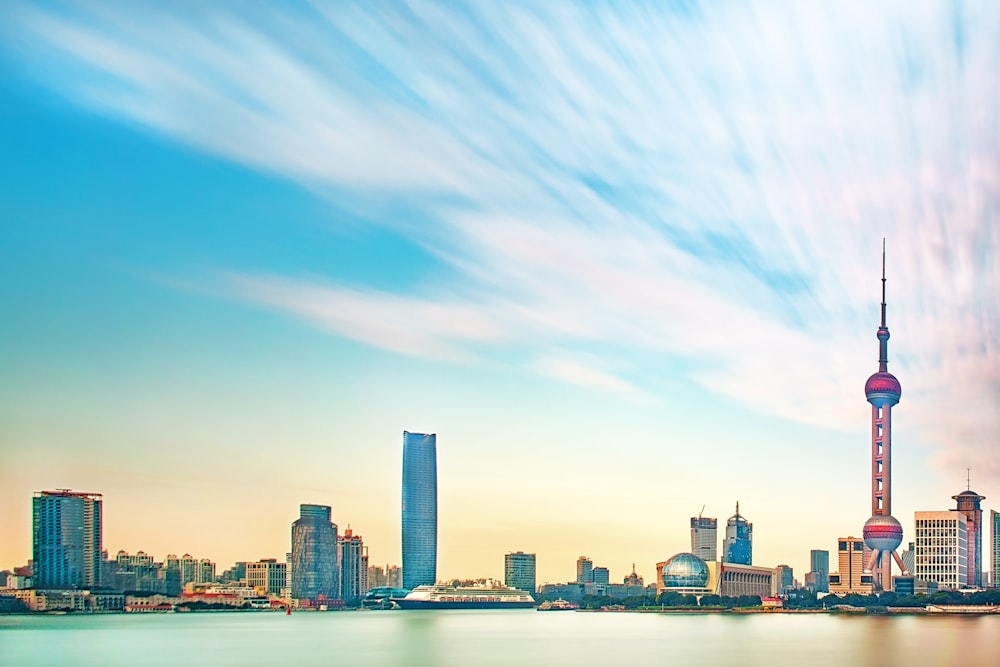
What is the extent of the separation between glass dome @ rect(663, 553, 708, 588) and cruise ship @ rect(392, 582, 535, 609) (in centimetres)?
1385

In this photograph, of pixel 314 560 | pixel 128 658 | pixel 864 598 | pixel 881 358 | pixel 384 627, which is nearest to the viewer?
pixel 128 658

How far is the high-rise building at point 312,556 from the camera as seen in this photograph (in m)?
118

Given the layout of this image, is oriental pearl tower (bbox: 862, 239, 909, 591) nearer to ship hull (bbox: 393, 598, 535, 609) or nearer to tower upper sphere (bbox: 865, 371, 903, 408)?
tower upper sphere (bbox: 865, 371, 903, 408)

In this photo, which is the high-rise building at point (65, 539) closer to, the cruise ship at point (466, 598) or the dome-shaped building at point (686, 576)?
the cruise ship at point (466, 598)

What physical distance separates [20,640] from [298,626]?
2067 centimetres

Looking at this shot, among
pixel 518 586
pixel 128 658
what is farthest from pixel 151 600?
pixel 128 658

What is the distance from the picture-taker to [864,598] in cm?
9450

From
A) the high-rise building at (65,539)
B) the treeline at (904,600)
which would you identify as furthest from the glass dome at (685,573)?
the high-rise building at (65,539)

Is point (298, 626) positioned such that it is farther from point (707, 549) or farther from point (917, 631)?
point (707, 549)

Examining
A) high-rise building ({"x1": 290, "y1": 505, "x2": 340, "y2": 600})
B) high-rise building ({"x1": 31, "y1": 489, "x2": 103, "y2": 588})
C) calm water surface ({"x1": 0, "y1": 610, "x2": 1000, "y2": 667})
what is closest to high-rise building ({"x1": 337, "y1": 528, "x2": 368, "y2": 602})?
high-rise building ({"x1": 290, "y1": 505, "x2": 340, "y2": 600})

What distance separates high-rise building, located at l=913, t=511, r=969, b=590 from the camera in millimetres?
111000

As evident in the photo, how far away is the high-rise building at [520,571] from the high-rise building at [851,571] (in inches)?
1427

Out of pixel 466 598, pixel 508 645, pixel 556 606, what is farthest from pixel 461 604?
pixel 508 645

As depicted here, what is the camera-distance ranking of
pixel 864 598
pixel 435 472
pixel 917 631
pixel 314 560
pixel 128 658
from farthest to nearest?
pixel 435 472 → pixel 314 560 → pixel 864 598 → pixel 917 631 → pixel 128 658
